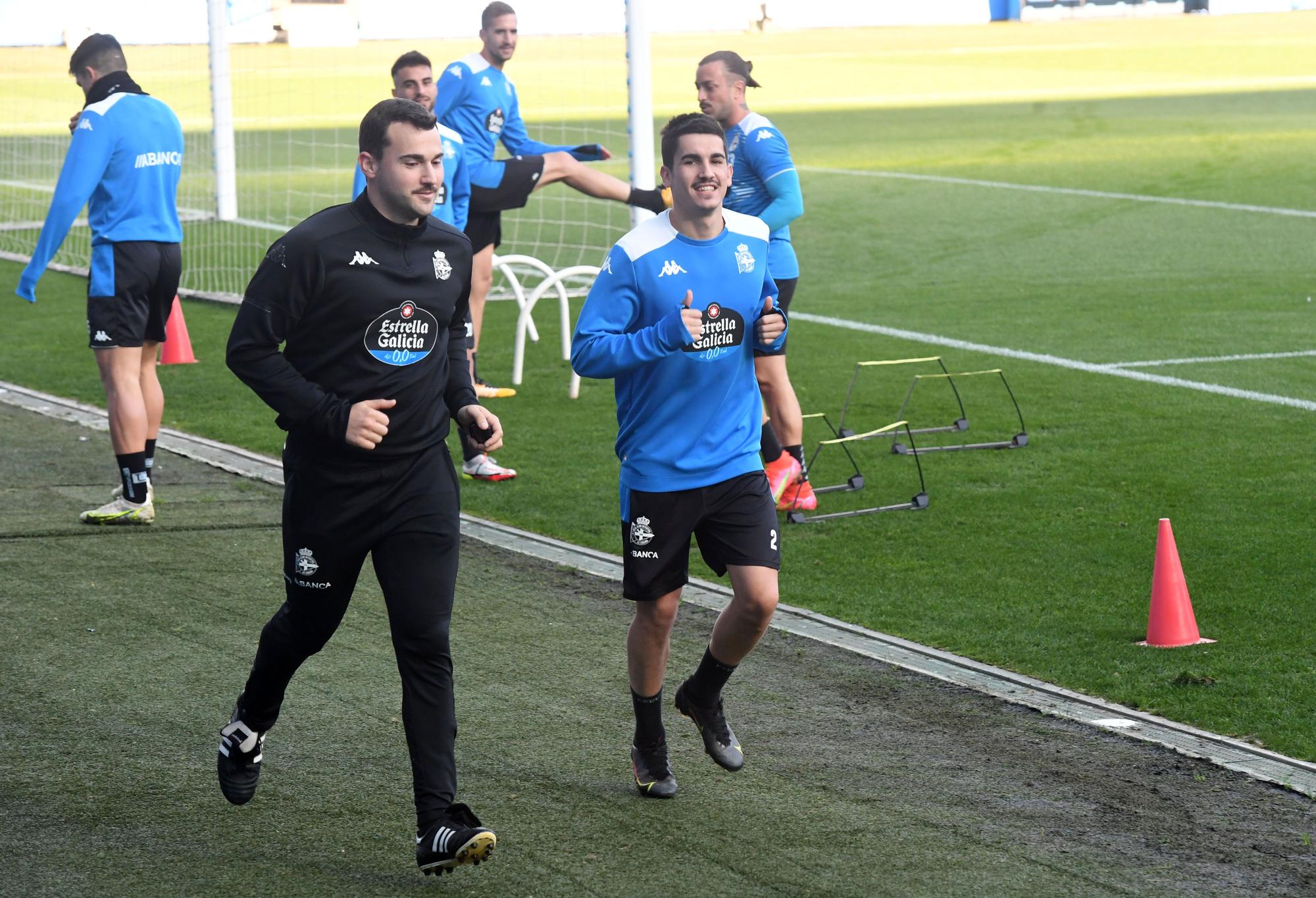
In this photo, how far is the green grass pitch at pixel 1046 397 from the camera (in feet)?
22.5

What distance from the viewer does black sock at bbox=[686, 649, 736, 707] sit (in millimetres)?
5281

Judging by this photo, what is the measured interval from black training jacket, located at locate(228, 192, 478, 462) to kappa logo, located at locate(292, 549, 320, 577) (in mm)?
267

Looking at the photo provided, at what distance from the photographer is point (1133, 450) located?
32.7 ft

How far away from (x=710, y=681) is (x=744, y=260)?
4.14ft

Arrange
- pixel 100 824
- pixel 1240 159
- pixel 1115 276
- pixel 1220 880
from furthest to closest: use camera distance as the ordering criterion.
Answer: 1. pixel 1240 159
2. pixel 1115 276
3. pixel 100 824
4. pixel 1220 880

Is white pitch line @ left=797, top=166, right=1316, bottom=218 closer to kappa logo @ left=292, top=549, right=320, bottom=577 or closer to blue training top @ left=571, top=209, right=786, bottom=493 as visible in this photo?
blue training top @ left=571, top=209, right=786, bottom=493

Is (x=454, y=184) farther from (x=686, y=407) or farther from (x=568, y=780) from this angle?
(x=568, y=780)

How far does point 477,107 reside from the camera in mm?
11438

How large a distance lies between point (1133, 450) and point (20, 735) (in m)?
6.51

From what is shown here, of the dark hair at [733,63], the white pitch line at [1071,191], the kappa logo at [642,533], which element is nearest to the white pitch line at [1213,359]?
the dark hair at [733,63]

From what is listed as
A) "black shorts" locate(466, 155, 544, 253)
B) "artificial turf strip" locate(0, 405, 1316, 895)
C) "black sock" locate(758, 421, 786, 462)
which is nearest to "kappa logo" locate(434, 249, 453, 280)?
"artificial turf strip" locate(0, 405, 1316, 895)

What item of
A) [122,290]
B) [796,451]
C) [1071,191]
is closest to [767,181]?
[796,451]

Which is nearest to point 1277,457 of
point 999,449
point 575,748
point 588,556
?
point 999,449

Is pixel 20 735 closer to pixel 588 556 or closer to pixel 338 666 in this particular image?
pixel 338 666
